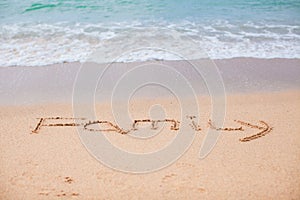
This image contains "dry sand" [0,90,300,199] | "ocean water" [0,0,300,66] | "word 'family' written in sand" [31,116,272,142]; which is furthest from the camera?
"ocean water" [0,0,300,66]

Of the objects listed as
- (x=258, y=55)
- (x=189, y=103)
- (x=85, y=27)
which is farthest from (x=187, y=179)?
(x=85, y=27)

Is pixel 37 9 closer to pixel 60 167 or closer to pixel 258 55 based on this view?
pixel 258 55

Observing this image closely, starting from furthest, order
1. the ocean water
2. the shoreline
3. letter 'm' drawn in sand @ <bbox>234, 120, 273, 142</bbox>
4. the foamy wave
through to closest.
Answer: the ocean water, the foamy wave, the shoreline, letter 'm' drawn in sand @ <bbox>234, 120, 273, 142</bbox>

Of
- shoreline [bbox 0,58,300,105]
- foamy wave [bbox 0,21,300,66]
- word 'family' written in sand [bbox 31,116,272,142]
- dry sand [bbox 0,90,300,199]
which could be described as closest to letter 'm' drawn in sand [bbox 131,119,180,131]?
word 'family' written in sand [bbox 31,116,272,142]

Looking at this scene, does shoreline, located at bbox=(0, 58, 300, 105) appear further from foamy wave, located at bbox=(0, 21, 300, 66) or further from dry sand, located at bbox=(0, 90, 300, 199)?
dry sand, located at bbox=(0, 90, 300, 199)

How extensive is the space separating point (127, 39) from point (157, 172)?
3.73 metres

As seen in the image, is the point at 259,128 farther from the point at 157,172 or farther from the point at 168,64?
the point at 168,64

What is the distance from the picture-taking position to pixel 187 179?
270cm

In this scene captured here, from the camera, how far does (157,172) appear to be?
110 inches

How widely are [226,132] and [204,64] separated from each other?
6.26 feet

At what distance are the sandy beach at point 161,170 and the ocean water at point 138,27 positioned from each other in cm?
166

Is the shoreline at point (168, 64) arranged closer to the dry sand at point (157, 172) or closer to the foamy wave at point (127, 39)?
the foamy wave at point (127, 39)

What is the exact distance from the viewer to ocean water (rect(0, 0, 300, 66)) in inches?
215

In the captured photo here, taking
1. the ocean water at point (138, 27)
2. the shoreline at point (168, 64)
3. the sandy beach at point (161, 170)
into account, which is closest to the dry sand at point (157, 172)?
the sandy beach at point (161, 170)
